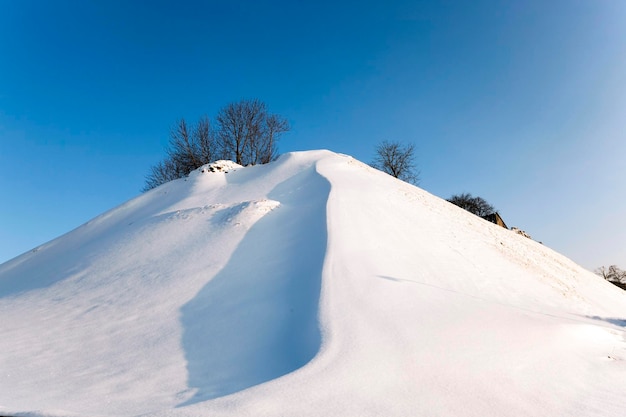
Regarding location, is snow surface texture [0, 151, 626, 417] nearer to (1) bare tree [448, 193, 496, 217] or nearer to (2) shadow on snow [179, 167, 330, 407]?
(2) shadow on snow [179, 167, 330, 407]

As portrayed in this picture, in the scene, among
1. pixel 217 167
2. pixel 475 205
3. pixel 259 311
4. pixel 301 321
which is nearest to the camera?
pixel 301 321

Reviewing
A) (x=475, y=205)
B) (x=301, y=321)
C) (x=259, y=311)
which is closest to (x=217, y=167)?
(x=259, y=311)

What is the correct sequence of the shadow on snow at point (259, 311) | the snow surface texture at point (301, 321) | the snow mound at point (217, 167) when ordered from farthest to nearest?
1. the snow mound at point (217, 167)
2. the shadow on snow at point (259, 311)
3. the snow surface texture at point (301, 321)

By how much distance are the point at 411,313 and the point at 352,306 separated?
2.90 feet

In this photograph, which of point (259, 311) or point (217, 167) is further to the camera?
point (217, 167)

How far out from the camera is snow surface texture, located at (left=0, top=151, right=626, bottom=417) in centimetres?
346

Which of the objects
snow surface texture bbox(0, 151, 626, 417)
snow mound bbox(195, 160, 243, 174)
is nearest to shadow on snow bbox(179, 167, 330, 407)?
snow surface texture bbox(0, 151, 626, 417)

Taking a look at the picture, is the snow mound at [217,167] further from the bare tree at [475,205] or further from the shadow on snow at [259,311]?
the bare tree at [475,205]

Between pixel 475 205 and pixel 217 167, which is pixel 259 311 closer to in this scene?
pixel 217 167

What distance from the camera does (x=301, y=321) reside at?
4965 millimetres

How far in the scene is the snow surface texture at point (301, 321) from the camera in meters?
3.46

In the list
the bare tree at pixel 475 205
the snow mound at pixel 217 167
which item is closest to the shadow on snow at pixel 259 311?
the snow mound at pixel 217 167

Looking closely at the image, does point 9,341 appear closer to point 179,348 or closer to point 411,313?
point 179,348

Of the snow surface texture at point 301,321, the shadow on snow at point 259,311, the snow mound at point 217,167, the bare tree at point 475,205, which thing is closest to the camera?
the snow surface texture at point 301,321
